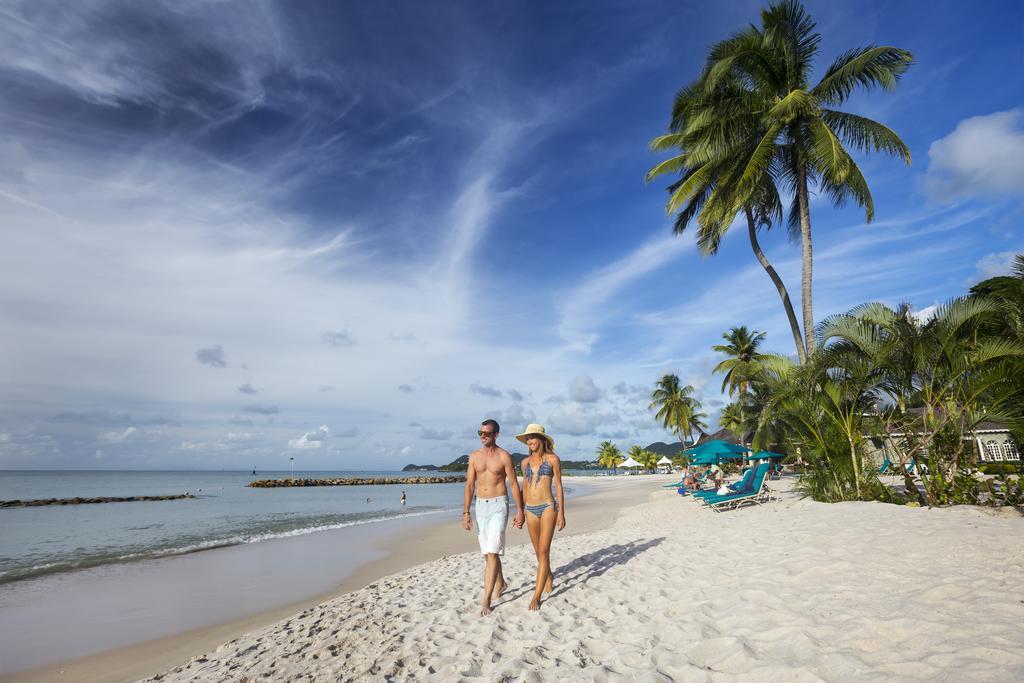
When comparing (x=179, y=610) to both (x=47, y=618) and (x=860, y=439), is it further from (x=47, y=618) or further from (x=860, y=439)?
(x=860, y=439)

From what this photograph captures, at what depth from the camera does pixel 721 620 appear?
12.7ft

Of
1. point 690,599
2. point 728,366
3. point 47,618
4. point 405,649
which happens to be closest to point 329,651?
point 405,649

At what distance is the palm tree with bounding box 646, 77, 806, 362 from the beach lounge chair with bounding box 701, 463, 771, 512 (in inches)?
129

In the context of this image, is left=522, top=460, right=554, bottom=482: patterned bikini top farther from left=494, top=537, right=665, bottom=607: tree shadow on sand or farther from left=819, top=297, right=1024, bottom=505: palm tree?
left=819, top=297, right=1024, bottom=505: palm tree

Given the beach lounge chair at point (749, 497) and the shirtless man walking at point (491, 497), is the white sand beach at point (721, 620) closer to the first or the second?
the shirtless man walking at point (491, 497)

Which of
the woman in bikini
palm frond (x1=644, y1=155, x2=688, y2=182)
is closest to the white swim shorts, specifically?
the woman in bikini

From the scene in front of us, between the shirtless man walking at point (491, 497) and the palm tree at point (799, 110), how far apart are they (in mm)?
10033

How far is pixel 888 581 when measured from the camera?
13.6 ft

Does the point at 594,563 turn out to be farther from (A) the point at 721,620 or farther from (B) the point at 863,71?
(B) the point at 863,71

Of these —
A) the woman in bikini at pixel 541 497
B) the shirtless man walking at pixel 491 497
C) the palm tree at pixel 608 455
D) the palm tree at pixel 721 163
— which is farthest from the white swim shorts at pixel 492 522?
the palm tree at pixel 608 455

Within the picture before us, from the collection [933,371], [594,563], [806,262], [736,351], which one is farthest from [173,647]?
[736,351]

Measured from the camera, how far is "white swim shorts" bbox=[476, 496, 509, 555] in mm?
4781

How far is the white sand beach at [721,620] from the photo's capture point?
2.99m

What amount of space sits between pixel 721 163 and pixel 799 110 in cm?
223
